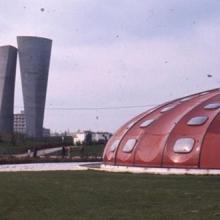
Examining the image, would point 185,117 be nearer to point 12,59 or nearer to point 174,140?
point 174,140

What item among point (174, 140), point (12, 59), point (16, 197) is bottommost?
point (16, 197)

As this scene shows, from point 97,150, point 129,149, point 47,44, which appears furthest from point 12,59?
point 129,149

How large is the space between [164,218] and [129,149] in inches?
631

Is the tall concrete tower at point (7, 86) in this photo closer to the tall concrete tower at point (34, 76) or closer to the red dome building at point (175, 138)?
the tall concrete tower at point (34, 76)

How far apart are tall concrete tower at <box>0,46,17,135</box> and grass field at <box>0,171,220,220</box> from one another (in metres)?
83.5

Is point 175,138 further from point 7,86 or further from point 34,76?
point 7,86

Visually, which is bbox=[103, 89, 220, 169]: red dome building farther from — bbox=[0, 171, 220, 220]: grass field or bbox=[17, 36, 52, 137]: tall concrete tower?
bbox=[17, 36, 52, 137]: tall concrete tower

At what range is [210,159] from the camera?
22969 mm

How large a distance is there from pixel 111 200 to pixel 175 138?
37.0 feet

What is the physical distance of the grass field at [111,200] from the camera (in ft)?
36.8

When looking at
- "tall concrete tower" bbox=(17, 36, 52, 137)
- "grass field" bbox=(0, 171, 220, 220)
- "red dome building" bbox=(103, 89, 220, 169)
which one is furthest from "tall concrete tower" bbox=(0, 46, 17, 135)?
"grass field" bbox=(0, 171, 220, 220)

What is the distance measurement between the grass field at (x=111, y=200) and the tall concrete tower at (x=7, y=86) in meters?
83.5

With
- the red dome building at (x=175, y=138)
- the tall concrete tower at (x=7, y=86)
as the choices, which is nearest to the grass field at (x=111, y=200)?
the red dome building at (x=175, y=138)

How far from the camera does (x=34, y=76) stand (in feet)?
326
